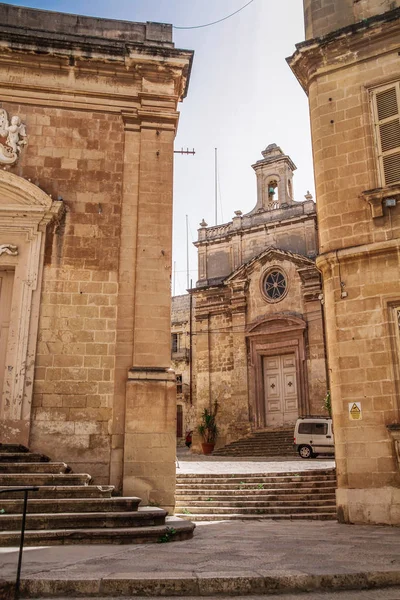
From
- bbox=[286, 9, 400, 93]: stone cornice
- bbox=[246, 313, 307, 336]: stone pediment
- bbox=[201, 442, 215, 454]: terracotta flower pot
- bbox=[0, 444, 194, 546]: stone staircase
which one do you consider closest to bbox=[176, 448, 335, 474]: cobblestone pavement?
bbox=[0, 444, 194, 546]: stone staircase

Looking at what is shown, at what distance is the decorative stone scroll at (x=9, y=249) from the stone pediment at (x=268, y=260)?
1757 cm

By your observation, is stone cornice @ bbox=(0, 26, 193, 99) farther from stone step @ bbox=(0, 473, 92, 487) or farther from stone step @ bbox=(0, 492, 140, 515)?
stone step @ bbox=(0, 492, 140, 515)

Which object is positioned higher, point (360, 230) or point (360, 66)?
point (360, 66)

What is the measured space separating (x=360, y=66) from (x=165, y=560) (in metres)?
9.04

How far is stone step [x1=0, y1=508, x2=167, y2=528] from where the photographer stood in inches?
253

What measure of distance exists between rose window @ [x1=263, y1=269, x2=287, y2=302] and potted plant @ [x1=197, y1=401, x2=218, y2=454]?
5.63 m

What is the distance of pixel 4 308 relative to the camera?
380 inches

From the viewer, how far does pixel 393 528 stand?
8141 mm

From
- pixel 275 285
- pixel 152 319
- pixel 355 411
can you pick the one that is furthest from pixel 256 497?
pixel 275 285

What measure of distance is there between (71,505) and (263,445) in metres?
17.3

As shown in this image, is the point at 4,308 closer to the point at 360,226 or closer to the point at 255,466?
the point at 360,226

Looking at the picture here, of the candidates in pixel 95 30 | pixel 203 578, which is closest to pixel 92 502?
pixel 203 578

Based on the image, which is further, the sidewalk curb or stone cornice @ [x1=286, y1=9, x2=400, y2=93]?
stone cornice @ [x1=286, y1=9, x2=400, y2=93]

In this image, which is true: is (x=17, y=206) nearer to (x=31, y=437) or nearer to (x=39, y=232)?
(x=39, y=232)
